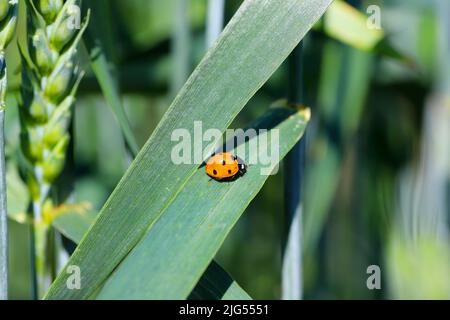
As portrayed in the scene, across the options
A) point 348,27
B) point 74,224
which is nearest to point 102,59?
point 74,224

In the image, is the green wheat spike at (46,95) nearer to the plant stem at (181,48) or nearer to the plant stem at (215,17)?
the plant stem at (215,17)

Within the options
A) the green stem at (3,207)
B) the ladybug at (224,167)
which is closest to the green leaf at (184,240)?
the ladybug at (224,167)

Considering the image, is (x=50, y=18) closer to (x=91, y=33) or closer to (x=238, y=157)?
(x=91, y=33)

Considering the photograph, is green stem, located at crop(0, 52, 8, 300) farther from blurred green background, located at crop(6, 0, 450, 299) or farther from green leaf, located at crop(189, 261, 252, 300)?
blurred green background, located at crop(6, 0, 450, 299)

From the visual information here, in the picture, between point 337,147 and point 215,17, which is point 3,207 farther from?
point 337,147

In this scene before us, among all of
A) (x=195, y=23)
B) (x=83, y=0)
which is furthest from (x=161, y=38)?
(x=83, y=0)

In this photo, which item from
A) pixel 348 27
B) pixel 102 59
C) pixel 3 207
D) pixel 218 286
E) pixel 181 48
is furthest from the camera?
pixel 181 48
